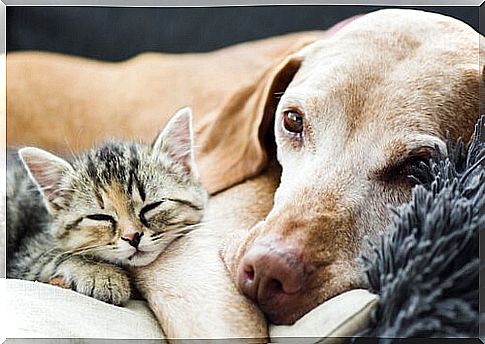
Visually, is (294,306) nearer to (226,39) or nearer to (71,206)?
(71,206)

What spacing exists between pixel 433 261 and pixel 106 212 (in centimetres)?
64

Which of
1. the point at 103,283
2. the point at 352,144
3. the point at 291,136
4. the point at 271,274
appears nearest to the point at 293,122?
the point at 291,136

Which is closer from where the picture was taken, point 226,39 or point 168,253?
point 168,253

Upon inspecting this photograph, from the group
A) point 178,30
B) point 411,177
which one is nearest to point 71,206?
point 178,30

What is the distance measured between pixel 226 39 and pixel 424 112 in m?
0.47

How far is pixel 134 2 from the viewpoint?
1.71 m

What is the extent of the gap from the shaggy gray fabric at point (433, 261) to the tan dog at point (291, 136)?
0.06 metres

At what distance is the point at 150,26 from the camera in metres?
1.72

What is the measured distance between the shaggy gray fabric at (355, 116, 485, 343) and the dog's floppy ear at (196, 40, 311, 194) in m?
0.37

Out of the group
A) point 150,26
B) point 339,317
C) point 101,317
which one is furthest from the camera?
point 150,26

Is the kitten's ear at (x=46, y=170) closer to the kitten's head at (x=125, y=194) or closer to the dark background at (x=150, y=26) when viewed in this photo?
the kitten's head at (x=125, y=194)

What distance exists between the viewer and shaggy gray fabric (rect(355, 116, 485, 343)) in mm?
1382

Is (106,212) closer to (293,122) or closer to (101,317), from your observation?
(101,317)

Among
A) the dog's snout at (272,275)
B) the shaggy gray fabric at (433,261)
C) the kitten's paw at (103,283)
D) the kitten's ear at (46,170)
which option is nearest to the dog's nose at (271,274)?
the dog's snout at (272,275)
